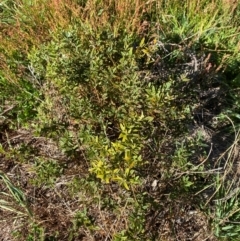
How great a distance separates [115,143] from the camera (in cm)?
264

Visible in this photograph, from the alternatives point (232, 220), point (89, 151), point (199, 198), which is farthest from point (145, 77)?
point (232, 220)

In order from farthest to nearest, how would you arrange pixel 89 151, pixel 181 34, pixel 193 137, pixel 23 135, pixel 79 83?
pixel 181 34
pixel 23 135
pixel 193 137
pixel 79 83
pixel 89 151

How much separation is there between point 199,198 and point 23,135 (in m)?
1.26

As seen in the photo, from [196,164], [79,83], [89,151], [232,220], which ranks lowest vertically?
[232,220]

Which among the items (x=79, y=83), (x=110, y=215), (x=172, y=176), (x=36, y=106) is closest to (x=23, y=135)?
(x=36, y=106)

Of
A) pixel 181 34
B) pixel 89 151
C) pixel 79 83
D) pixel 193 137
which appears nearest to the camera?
pixel 89 151

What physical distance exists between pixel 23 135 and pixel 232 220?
4.85ft

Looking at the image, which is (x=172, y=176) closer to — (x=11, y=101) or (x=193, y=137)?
(x=193, y=137)

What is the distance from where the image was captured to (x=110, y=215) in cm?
291

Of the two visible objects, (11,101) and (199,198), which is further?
(11,101)

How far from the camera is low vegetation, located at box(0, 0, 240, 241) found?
279 cm

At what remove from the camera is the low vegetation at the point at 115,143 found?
2795mm

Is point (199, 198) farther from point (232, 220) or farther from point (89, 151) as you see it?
point (89, 151)

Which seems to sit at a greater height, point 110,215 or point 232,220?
point 110,215
